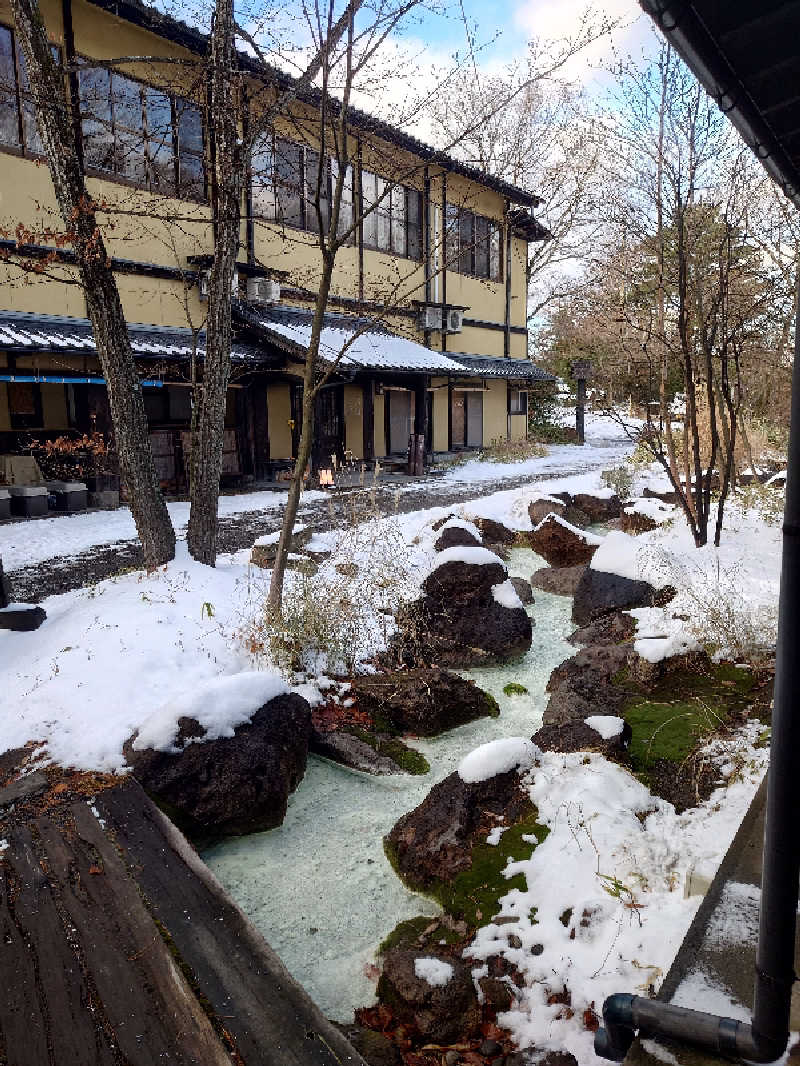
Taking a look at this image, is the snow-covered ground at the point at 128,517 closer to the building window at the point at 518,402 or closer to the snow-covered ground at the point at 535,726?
the snow-covered ground at the point at 535,726

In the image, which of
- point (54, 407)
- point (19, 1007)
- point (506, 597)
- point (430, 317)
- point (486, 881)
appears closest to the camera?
point (19, 1007)

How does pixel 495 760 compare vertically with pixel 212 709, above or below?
below

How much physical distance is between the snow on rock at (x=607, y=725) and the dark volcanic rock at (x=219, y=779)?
1847mm

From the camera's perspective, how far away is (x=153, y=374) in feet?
38.7

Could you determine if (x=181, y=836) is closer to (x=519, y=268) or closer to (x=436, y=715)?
(x=436, y=715)

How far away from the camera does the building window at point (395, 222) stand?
16688 mm

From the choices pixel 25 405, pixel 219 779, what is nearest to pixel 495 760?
pixel 219 779

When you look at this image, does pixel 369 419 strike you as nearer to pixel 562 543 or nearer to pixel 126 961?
pixel 562 543

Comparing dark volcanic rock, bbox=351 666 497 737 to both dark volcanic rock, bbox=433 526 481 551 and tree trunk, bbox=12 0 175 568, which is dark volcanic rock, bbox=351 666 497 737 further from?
tree trunk, bbox=12 0 175 568

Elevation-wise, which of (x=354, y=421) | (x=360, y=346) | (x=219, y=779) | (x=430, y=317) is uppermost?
(x=430, y=317)

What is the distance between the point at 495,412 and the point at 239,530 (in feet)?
47.8

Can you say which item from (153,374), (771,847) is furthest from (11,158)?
(771,847)

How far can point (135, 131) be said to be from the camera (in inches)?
438

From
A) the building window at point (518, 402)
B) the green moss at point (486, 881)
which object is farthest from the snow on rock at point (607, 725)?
the building window at point (518, 402)
